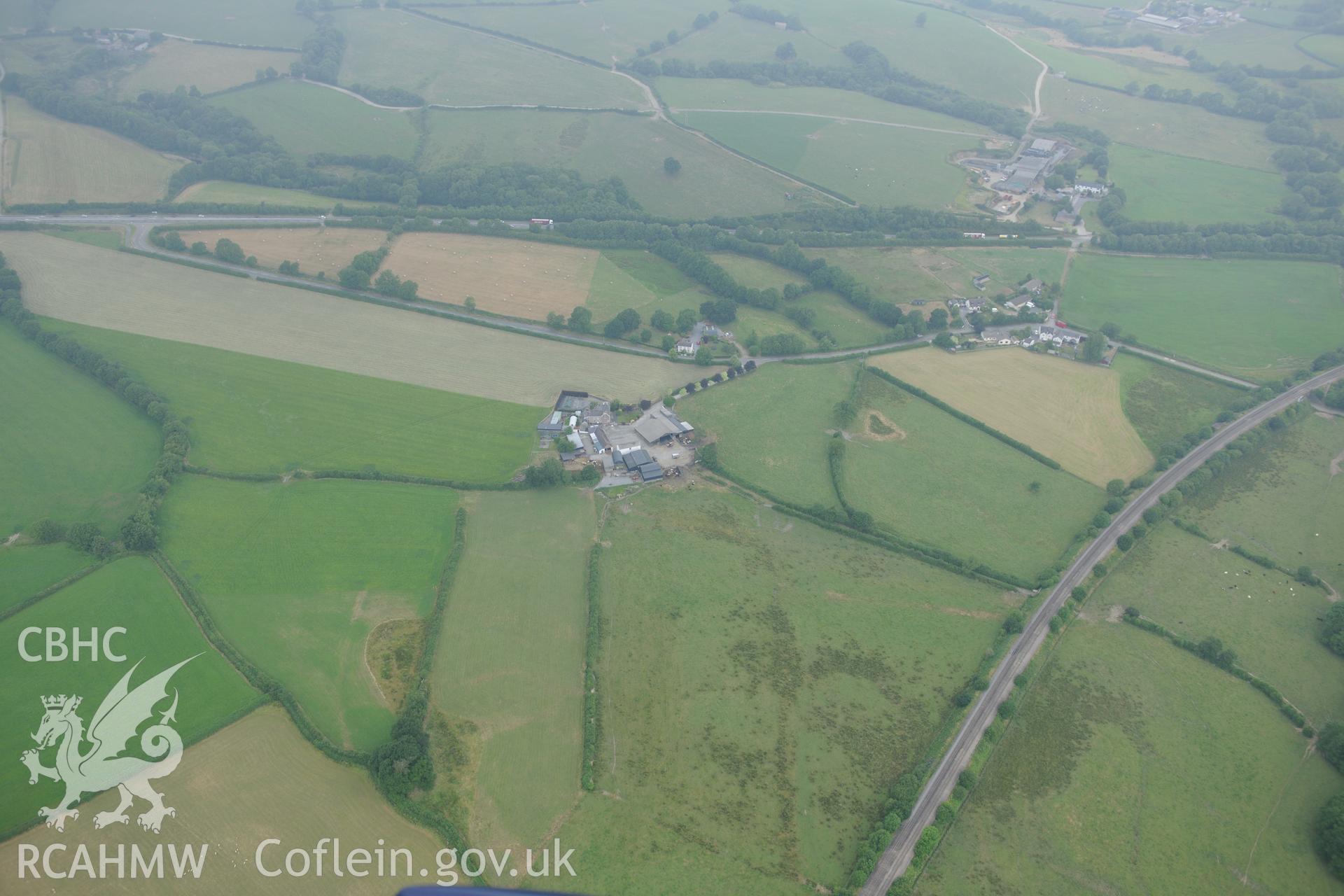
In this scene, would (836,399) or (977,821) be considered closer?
(977,821)

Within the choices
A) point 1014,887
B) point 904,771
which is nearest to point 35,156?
point 904,771

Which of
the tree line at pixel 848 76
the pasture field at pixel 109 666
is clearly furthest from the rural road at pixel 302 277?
the tree line at pixel 848 76

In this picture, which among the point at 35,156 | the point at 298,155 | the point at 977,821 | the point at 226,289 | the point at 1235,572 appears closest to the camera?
the point at 977,821

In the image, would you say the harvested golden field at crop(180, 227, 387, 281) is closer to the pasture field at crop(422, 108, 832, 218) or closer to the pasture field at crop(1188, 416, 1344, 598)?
the pasture field at crop(422, 108, 832, 218)

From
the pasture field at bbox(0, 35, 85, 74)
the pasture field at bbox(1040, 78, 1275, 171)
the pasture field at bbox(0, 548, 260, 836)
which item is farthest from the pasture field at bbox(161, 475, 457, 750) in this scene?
the pasture field at bbox(1040, 78, 1275, 171)

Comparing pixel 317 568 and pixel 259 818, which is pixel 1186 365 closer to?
pixel 317 568

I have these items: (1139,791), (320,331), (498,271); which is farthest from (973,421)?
(320,331)

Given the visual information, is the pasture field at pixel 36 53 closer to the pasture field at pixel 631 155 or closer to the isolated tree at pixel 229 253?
the pasture field at pixel 631 155

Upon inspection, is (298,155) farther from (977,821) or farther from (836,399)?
(977,821)
